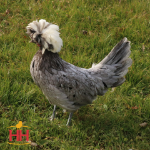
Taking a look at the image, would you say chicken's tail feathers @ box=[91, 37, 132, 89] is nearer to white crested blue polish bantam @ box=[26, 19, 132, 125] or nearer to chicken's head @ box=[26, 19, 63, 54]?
white crested blue polish bantam @ box=[26, 19, 132, 125]

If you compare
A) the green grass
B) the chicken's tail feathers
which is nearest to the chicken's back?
the chicken's tail feathers

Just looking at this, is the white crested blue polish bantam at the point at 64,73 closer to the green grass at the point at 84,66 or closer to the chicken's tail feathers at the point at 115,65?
the chicken's tail feathers at the point at 115,65

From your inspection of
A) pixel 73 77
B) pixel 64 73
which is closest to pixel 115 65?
pixel 73 77

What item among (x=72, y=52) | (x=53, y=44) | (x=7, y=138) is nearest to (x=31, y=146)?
(x=7, y=138)

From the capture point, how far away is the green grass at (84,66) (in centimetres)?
396

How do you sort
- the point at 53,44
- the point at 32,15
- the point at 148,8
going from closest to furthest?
the point at 53,44, the point at 32,15, the point at 148,8

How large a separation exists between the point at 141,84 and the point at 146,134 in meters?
1.35

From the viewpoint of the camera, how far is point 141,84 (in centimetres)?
504

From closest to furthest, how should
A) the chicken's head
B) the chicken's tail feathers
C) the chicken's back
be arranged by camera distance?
the chicken's head < the chicken's back < the chicken's tail feathers

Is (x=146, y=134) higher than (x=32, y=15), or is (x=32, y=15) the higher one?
(x=32, y=15)

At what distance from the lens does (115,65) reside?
415 centimetres

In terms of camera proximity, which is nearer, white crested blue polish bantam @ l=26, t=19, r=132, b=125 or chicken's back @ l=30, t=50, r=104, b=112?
white crested blue polish bantam @ l=26, t=19, r=132, b=125

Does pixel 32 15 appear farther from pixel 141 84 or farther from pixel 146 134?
pixel 146 134

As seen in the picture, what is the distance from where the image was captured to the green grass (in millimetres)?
3963
